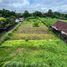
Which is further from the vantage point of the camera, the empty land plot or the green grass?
the empty land plot

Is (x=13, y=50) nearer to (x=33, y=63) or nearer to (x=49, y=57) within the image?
(x=49, y=57)

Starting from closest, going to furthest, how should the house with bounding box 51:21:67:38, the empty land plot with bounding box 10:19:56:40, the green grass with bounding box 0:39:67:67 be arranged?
the green grass with bounding box 0:39:67:67 < the house with bounding box 51:21:67:38 < the empty land plot with bounding box 10:19:56:40

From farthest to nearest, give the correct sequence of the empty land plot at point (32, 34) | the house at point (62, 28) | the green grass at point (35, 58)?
the empty land plot at point (32, 34)
the house at point (62, 28)
the green grass at point (35, 58)

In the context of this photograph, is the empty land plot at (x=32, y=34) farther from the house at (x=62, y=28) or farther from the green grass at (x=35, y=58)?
the green grass at (x=35, y=58)

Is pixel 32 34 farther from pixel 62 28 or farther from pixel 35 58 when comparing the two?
pixel 35 58

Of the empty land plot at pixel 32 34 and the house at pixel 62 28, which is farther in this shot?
the empty land plot at pixel 32 34

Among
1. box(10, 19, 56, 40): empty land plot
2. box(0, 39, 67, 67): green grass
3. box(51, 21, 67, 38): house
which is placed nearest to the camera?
box(0, 39, 67, 67): green grass

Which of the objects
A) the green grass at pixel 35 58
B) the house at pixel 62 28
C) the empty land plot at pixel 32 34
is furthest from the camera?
the empty land plot at pixel 32 34

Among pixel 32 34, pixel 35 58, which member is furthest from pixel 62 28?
pixel 35 58

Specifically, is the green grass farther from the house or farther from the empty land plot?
the empty land plot

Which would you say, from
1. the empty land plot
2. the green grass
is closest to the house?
the empty land plot

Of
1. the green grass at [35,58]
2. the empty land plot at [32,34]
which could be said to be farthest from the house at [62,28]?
the green grass at [35,58]
